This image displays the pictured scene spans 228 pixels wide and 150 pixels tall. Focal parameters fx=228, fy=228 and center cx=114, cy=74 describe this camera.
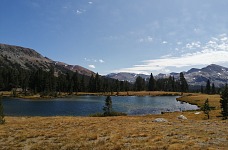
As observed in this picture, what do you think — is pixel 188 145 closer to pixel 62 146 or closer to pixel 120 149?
pixel 120 149

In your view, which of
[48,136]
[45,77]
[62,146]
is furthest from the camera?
[45,77]

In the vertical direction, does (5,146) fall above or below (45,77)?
below

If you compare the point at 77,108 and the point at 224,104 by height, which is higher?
the point at 224,104

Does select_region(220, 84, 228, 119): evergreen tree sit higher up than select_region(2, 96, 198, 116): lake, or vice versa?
select_region(220, 84, 228, 119): evergreen tree

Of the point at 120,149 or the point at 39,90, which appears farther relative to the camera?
the point at 39,90

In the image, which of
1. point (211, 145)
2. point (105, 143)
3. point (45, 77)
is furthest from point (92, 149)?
point (45, 77)

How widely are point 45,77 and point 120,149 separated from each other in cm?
18396

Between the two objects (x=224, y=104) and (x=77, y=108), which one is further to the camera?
(x=77, y=108)

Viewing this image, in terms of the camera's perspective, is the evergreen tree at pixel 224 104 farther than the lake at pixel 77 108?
No

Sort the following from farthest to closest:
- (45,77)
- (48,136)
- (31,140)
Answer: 1. (45,77)
2. (48,136)
3. (31,140)

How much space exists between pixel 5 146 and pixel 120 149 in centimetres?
1158

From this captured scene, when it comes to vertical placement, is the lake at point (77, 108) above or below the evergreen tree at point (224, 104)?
below

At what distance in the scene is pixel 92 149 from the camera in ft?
63.8

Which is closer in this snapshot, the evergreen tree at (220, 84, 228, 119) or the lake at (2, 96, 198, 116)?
the evergreen tree at (220, 84, 228, 119)
